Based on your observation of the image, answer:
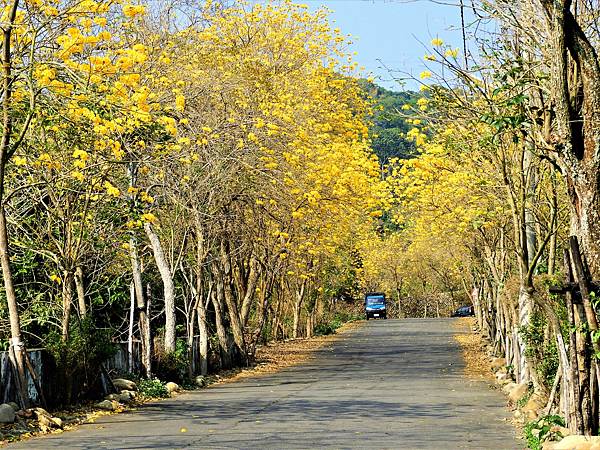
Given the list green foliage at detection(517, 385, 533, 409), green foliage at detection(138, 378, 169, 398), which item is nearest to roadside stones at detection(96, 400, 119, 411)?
green foliage at detection(138, 378, 169, 398)

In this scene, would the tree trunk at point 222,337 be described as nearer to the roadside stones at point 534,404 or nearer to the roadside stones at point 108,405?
the roadside stones at point 108,405

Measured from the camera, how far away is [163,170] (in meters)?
21.1

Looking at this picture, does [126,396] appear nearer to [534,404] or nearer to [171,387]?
[171,387]

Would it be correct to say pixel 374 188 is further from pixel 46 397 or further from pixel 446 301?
pixel 446 301

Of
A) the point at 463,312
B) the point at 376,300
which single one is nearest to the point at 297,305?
the point at 376,300

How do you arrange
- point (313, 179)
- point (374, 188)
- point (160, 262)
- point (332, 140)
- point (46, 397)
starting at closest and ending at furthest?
point (46, 397) → point (160, 262) → point (313, 179) → point (374, 188) → point (332, 140)

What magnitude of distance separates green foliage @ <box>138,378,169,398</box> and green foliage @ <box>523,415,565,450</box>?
9.05 m

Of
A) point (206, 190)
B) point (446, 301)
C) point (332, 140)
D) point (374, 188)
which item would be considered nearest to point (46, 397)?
point (206, 190)

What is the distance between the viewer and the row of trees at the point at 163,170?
44.8 feet

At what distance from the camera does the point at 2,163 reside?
47.7 ft

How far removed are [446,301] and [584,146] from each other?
70808mm

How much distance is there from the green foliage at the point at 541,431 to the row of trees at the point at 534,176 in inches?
10.0

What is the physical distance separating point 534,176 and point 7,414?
940 centimetres

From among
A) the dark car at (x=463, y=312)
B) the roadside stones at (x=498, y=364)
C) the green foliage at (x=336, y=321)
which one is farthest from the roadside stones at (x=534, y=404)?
the dark car at (x=463, y=312)
